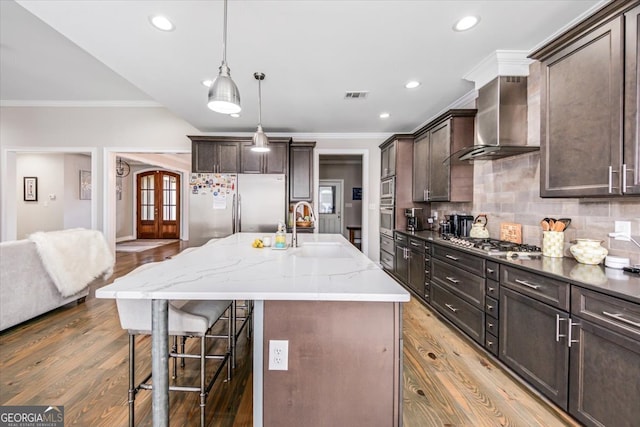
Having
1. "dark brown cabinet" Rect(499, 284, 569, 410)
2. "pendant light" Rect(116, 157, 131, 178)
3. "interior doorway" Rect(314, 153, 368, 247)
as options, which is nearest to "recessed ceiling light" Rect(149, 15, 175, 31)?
"dark brown cabinet" Rect(499, 284, 569, 410)

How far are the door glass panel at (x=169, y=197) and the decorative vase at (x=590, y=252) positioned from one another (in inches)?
389

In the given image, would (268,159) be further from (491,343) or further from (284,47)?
(491,343)

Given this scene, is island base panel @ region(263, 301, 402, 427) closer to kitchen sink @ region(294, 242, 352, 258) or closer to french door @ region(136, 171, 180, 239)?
kitchen sink @ region(294, 242, 352, 258)

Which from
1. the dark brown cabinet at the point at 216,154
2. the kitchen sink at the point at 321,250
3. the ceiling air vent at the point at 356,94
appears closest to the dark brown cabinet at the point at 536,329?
the kitchen sink at the point at 321,250

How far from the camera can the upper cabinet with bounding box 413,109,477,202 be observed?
314 cm

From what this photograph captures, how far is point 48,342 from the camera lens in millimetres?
2414

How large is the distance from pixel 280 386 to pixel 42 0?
2702 millimetres

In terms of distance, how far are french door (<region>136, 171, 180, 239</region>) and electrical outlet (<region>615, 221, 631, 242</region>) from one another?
992cm

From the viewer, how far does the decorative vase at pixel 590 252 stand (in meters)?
1.75

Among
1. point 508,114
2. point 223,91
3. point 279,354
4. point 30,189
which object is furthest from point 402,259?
point 30,189

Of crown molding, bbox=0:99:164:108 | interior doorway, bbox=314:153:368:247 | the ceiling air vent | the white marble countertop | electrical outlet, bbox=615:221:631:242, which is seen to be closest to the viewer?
the white marble countertop

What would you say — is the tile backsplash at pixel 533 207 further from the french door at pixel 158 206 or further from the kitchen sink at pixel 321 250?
Answer: the french door at pixel 158 206

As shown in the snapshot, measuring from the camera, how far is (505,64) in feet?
8.10

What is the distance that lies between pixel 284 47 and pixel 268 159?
235cm
